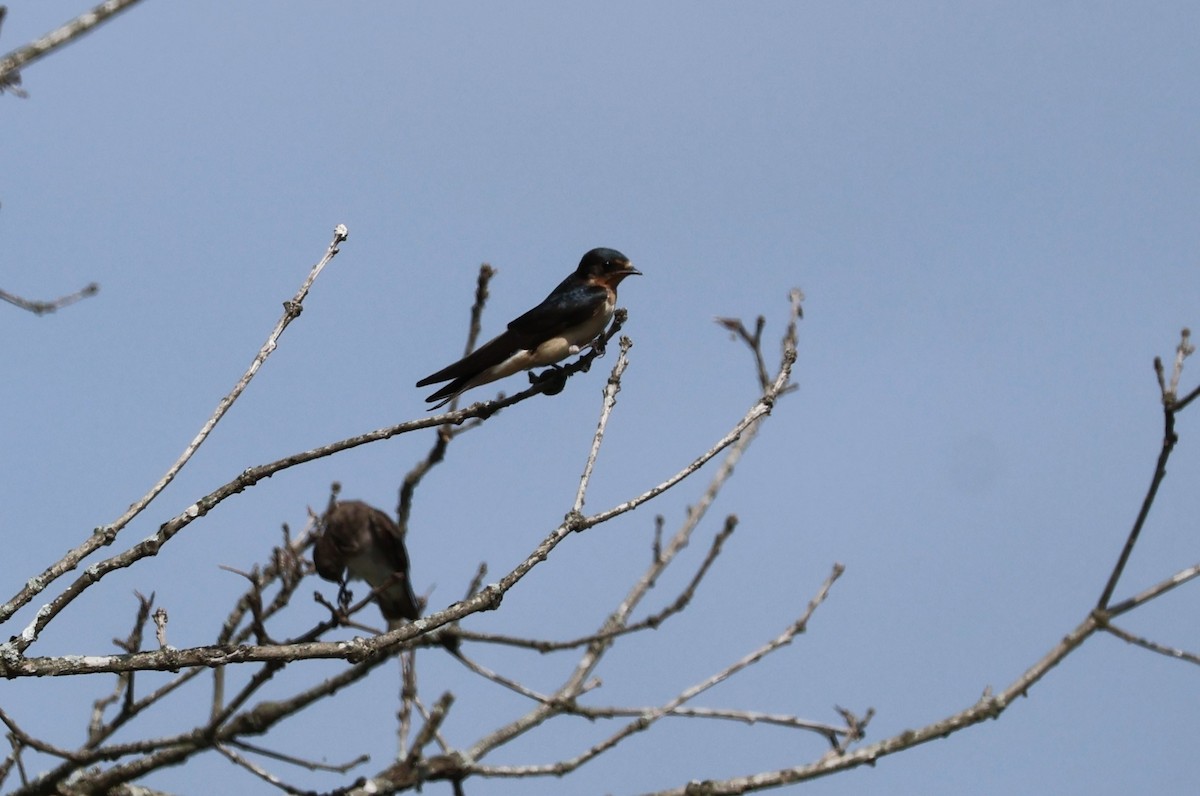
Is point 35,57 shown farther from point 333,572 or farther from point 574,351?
point 333,572

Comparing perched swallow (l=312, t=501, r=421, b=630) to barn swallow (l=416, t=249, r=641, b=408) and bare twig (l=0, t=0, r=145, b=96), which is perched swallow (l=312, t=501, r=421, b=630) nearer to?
barn swallow (l=416, t=249, r=641, b=408)

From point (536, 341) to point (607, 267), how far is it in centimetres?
141

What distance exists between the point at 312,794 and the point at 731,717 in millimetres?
1945

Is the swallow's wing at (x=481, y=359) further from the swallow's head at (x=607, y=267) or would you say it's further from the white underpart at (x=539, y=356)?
the swallow's head at (x=607, y=267)

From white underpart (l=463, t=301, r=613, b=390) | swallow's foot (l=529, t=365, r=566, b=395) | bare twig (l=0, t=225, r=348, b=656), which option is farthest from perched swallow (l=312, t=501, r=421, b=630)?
bare twig (l=0, t=225, r=348, b=656)

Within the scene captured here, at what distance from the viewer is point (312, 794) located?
7.17 meters

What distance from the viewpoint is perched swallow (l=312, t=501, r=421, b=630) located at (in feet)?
34.4

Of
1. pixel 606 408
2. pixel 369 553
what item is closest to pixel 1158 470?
pixel 606 408

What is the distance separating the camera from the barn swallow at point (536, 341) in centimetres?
860

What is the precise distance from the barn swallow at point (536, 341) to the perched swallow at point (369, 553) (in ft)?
7.06

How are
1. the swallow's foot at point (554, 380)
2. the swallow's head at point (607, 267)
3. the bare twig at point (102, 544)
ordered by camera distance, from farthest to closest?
the swallow's head at point (607, 267) < the swallow's foot at point (554, 380) < the bare twig at point (102, 544)

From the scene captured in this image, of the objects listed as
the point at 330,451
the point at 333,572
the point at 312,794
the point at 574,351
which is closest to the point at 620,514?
the point at 330,451

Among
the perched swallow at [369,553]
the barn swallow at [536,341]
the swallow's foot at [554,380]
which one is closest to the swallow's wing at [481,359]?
the barn swallow at [536,341]

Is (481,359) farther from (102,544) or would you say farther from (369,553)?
(102,544)
